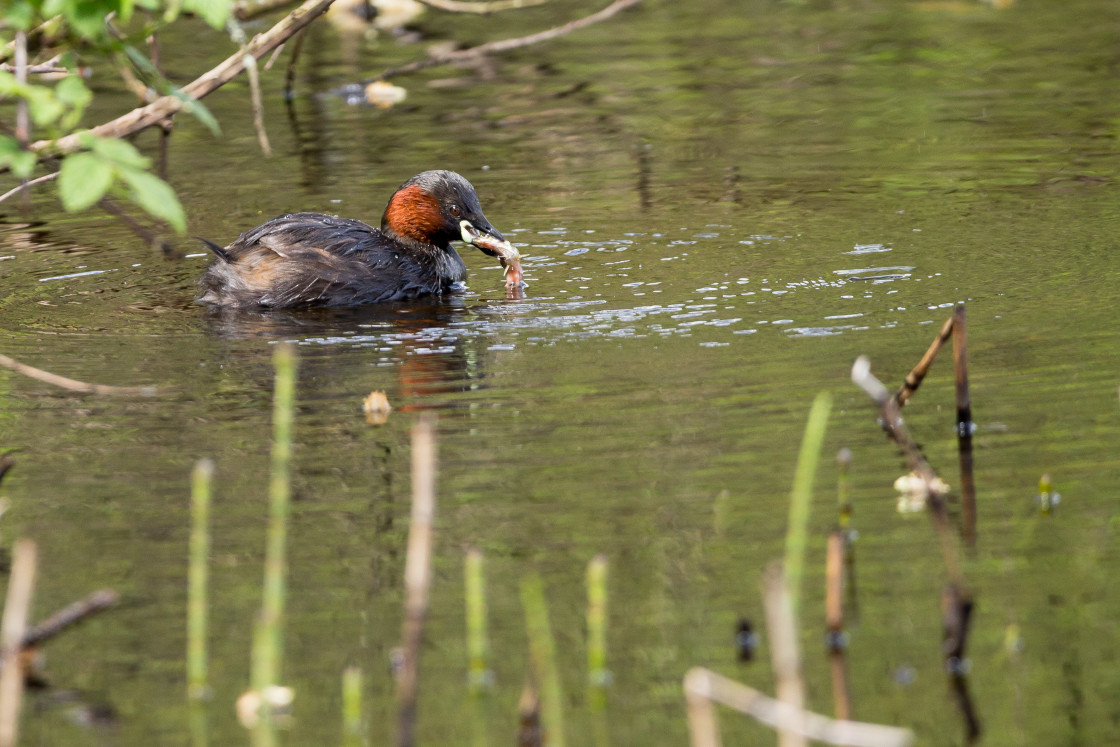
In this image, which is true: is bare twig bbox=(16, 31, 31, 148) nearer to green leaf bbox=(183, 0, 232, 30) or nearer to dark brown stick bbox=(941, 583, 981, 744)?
green leaf bbox=(183, 0, 232, 30)

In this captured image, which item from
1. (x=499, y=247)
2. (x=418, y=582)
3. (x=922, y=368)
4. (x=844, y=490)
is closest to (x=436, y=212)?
(x=499, y=247)

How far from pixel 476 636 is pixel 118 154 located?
5.12 ft

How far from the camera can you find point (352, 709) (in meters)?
4.13

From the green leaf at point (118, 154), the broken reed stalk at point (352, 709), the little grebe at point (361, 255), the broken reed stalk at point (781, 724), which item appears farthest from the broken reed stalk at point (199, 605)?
the little grebe at point (361, 255)

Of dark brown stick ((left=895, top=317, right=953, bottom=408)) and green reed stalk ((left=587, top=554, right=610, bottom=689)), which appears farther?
dark brown stick ((left=895, top=317, right=953, bottom=408))

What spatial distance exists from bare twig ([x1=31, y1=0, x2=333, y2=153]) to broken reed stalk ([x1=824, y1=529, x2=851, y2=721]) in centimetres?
227

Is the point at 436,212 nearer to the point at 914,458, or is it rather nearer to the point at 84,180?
the point at 914,458

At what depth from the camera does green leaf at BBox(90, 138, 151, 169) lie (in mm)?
4199

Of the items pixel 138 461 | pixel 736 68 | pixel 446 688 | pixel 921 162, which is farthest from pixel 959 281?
pixel 736 68

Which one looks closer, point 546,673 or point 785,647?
point 785,647

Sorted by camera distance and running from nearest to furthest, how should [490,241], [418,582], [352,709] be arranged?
[418,582] → [352,709] → [490,241]

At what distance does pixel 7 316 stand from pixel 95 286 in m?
0.82

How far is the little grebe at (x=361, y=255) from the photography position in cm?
950

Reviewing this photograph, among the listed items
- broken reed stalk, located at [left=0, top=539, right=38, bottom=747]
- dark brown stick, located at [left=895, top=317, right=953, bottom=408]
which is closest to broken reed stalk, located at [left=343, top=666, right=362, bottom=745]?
broken reed stalk, located at [left=0, top=539, right=38, bottom=747]
